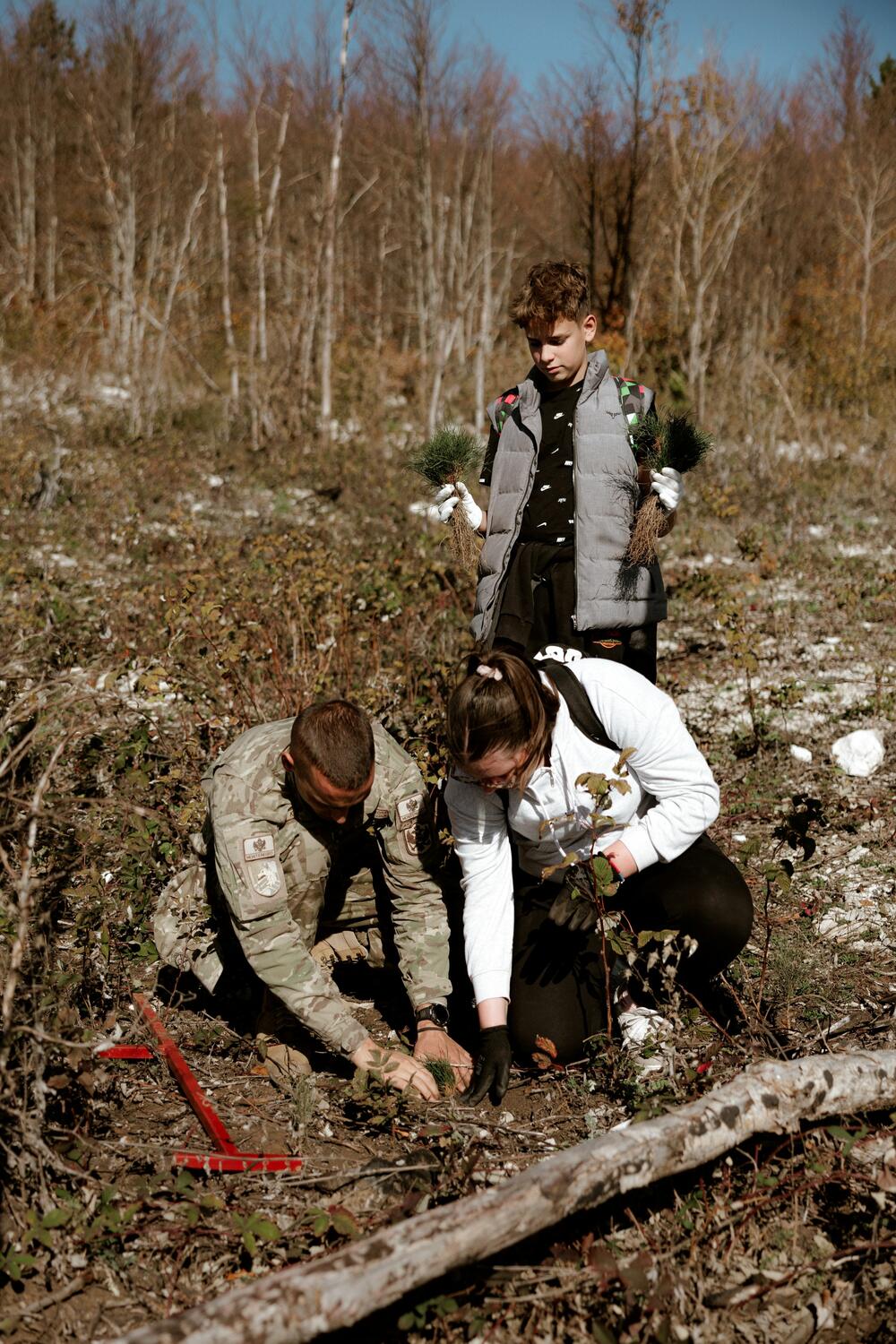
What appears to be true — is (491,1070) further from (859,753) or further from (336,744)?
(859,753)

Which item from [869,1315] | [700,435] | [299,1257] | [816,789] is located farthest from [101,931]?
[816,789]

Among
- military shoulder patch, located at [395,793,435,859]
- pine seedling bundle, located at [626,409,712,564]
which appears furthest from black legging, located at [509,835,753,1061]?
pine seedling bundle, located at [626,409,712,564]

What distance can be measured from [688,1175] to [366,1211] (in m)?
0.66

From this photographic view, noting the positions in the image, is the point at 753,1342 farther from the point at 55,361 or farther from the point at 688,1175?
the point at 55,361

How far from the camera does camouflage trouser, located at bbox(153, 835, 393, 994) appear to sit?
2861mm

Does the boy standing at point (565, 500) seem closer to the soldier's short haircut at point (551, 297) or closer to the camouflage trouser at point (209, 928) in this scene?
the soldier's short haircut at point (551, 297)

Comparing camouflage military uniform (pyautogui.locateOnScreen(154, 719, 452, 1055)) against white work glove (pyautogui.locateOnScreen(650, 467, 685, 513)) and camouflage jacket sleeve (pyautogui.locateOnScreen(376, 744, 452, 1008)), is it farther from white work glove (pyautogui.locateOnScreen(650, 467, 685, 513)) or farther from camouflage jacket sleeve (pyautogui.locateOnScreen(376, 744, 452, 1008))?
white work glove (pyautogui.locateOnScreen(650, 467, 685, 513))

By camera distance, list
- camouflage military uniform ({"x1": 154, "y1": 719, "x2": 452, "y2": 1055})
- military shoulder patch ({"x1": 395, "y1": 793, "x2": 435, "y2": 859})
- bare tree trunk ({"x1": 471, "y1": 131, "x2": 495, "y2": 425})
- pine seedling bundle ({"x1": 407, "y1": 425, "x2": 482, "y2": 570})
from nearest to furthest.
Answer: camouflage military uniform ({"x1": 154, "y1": 719, "x2": 452, "y2": 1055})
military shoulder patch ({"x1": 395, "y1": 793, "x2": 435, "y2": 859})
pine seedling bundle ({"x1": 407, "y1": 425, "x2": 482, "y2": 570})
bare tree trunk ({"x1": 471, "y1": 131, "x2": 495, "y2": 425})

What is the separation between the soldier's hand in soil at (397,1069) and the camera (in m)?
2.40

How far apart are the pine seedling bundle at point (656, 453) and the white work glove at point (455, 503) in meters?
0.55

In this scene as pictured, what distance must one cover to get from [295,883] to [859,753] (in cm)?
245

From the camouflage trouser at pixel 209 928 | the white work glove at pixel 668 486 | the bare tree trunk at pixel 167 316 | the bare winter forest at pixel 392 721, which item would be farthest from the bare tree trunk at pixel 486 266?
the camouflage trouser at pixel 209 928

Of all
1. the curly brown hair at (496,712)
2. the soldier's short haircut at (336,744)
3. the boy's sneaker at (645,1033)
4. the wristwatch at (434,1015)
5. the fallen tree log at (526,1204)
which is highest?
the curly brown hair at (496,712)

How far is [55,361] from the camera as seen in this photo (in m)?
11.4
